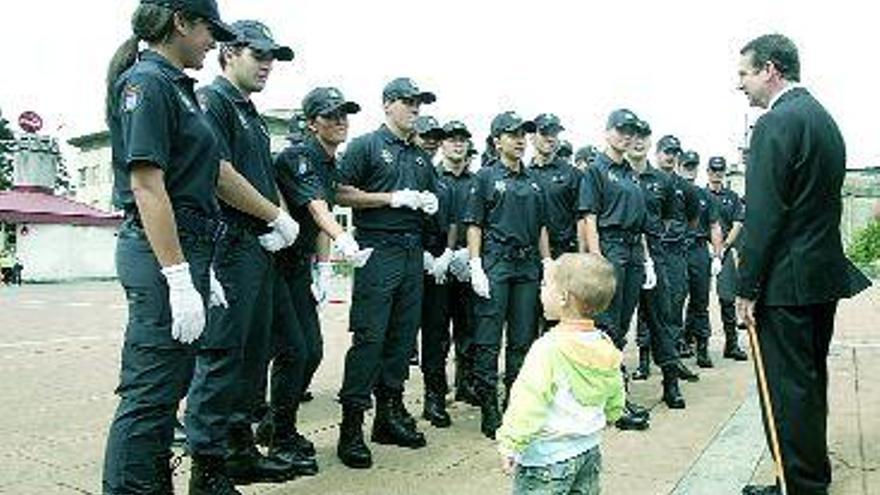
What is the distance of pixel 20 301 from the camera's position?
20.0 metres

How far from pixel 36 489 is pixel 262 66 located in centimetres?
241

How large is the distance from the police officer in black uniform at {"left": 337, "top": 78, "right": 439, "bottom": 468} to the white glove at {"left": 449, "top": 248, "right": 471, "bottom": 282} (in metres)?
1.07

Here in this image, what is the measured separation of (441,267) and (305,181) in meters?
1.76

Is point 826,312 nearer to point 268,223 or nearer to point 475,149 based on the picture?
point 268,223

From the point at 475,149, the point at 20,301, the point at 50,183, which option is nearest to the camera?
the point at 475,149

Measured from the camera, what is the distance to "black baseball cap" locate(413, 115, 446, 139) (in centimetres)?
653

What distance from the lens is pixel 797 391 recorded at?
392cm

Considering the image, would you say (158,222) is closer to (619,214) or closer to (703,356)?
(619,214)

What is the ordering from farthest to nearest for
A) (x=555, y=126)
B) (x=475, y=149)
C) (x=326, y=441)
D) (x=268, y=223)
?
(x=475, y=149) → (x=555, y=126) → (x=326, y=441) → (x=268, y=223)

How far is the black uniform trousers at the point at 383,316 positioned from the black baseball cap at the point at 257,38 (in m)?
1.26

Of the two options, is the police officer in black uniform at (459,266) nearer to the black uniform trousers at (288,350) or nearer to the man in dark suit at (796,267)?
the black uniform trousers at (288,350)

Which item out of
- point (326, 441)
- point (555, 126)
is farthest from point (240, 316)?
point (555, 126)

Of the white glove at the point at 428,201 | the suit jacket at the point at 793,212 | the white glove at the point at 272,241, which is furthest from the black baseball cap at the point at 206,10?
the suit jacket at the point at 793,212

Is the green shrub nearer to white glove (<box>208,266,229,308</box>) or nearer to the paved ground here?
the paved ground
